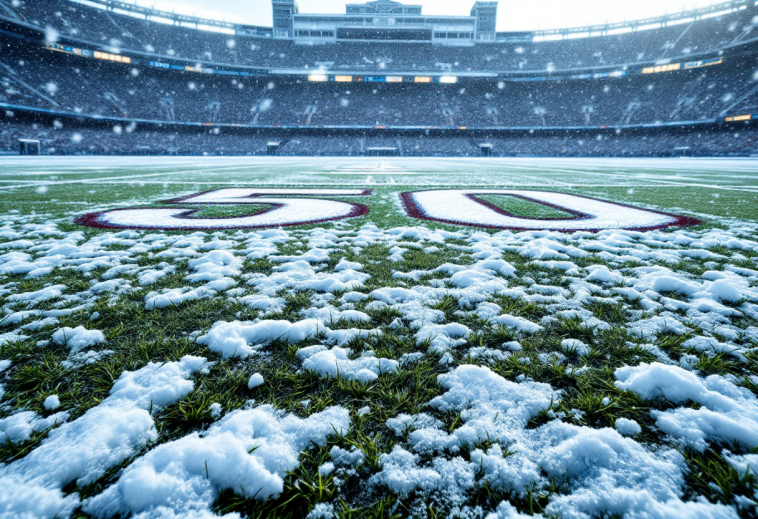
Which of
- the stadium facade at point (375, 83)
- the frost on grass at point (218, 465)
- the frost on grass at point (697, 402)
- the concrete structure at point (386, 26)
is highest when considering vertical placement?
the concrete structure at point (386, 26)

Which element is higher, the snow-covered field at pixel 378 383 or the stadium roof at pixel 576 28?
the stadium roof at pixel 576 28

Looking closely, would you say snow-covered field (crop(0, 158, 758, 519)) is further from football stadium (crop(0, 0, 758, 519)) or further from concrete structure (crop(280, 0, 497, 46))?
concrete structure (crop(280, 0, 497, 46))

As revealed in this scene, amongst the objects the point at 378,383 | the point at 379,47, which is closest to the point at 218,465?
the point at 378,383

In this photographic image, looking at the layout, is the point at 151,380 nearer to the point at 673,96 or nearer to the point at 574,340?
the point at 574,340

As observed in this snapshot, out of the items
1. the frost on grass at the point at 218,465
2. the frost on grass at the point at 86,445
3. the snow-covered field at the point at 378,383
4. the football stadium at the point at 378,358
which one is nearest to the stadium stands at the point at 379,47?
the football stadium at the point at 378,358

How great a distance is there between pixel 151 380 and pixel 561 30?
2330 inches

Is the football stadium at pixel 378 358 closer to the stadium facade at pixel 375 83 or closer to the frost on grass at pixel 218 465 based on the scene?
the frost on grass at pixel 218 465

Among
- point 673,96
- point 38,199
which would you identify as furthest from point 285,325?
point 673,96

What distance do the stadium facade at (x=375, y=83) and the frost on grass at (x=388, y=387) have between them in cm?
3978

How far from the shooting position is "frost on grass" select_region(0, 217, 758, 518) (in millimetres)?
873

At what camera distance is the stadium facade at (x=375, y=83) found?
108ft

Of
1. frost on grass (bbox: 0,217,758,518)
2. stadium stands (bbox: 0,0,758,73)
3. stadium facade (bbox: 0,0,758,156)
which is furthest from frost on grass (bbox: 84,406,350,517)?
stadium stands (bbox: 0,0,758,73)

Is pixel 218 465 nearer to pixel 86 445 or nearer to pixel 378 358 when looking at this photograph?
pixel 86 445

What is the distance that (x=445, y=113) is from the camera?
4275 centimetres
